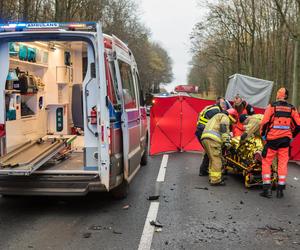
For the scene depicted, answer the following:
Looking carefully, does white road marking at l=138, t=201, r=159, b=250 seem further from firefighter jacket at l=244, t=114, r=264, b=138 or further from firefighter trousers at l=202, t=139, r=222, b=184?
firefighter jacket at l=244, t=114, r=264, b=138

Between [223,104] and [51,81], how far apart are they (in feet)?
11.4

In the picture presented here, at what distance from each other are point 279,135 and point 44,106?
4560mm

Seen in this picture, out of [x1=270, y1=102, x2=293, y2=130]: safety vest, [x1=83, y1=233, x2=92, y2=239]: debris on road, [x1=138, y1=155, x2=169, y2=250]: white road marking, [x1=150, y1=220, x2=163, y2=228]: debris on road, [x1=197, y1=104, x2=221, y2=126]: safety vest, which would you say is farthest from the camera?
[x1=197, y1=104, x2=221, y2=126]: safety vest

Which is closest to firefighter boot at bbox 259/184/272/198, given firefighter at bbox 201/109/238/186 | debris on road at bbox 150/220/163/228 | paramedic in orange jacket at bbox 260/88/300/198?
paramedic in orange jacket at bbox 260/88/300/198

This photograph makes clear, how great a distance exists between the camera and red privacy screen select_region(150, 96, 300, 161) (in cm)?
1337

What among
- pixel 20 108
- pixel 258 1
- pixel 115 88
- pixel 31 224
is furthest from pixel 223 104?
pixel 258 1

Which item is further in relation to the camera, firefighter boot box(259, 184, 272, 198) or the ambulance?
firefighter boot box(259, 184, 272, 198)

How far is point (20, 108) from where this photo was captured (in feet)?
25.3

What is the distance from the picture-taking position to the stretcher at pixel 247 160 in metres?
8.27

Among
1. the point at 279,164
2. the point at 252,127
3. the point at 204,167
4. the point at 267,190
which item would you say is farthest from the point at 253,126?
the point at 204,167

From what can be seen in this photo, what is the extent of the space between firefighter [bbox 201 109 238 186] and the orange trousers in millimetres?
951

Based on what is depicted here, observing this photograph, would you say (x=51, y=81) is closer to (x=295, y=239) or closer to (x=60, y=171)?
(x=60, y=171)

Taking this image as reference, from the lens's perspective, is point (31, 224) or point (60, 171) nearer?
point (31, 224)

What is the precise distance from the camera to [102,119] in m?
6.01
